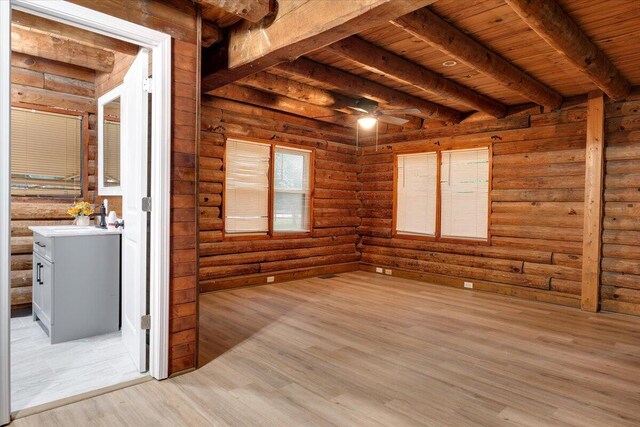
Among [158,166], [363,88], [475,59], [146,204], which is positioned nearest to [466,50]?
[475,59]

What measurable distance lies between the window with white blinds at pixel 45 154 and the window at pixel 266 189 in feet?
6.41

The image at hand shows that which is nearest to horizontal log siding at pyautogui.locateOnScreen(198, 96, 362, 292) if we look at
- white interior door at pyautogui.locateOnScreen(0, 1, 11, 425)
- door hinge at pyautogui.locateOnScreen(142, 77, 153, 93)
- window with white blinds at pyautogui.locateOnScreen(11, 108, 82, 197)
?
window with white blinds at pyautogui.locateOnScreen(11, 108, 82, 197)

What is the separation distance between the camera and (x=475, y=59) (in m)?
3.84

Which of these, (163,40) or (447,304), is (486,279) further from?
(163,40)

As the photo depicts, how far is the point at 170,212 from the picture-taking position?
9.58ft

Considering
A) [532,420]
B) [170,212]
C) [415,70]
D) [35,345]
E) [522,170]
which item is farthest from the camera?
[522,170]

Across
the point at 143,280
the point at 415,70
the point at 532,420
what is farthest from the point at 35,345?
the point at 415,70

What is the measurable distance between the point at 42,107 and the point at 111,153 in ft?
3.21

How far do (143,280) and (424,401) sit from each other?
7.15 ft

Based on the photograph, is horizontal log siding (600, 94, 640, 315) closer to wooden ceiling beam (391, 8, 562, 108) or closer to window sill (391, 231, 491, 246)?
wooden ceiling beam (391, 8, 562, 108)

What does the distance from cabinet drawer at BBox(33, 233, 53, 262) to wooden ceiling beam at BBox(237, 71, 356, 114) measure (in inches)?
99.8

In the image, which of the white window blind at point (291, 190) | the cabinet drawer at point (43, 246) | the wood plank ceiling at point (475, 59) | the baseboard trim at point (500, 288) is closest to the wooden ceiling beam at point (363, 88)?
the wood plank ceiling at point (475, 59)

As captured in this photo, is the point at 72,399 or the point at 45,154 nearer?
the point at 72,399

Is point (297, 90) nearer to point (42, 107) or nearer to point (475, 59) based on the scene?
point (475, 59)
